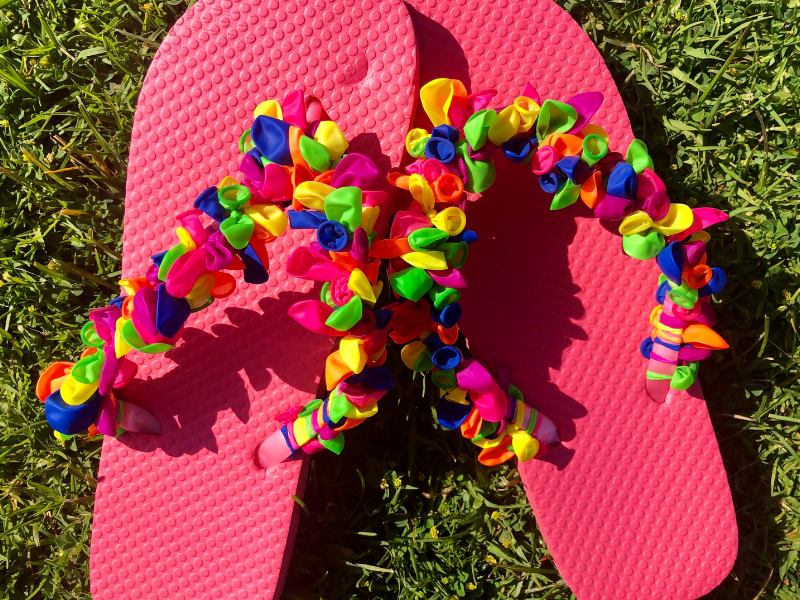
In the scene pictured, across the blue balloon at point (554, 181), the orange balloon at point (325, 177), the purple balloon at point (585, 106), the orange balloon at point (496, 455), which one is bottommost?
the orange balloon at point (496, 455)

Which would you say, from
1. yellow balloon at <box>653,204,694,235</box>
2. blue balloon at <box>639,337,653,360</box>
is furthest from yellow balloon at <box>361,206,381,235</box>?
blue balloon at <box>639,337,653,360</box>

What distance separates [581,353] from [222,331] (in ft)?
1.98

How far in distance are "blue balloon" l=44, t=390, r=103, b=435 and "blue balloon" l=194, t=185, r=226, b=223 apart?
34 centimetres

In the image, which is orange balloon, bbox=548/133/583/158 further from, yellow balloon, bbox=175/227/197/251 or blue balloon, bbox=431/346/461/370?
yellow balloon, bbox=175/227/197/251

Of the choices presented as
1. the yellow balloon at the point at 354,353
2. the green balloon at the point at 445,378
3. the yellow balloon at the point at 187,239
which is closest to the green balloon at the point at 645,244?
the green balloon at the point at 445,378

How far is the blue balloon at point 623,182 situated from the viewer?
34.1 inches

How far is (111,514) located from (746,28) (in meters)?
1.40

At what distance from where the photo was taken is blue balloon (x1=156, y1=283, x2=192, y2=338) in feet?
2.78

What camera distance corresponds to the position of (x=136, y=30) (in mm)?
1153

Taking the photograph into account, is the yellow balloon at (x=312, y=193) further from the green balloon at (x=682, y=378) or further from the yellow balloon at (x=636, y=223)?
the green balloon at (x=682, y=378)

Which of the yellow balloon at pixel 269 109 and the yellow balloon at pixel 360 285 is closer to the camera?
the yellow balloon at pixel 360 285

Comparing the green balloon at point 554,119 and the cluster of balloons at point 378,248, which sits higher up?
the green balloon at point 554,119

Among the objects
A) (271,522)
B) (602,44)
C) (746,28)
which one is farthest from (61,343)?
(746,28)

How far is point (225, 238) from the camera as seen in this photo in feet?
2.76
